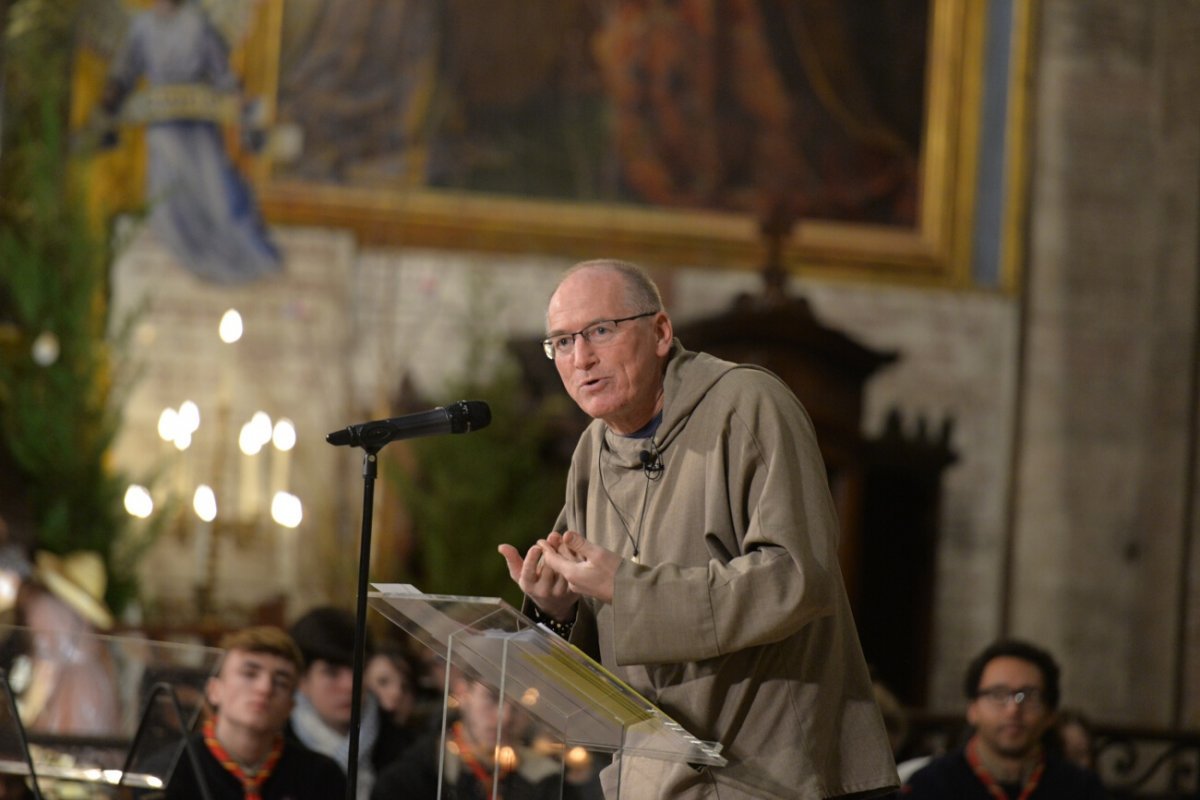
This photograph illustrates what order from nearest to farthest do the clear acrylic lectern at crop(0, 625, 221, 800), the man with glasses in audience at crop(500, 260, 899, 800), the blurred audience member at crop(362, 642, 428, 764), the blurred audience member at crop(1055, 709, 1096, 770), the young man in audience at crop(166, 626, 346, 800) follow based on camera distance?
the man with glasses in audience at crop(500, 260, 899, 800) → the clear acrylic lectern at crop(0, 625, 221, 800) → the young man in audience at crop(166, 626, 346, 800) → the blurred audience member at crop(362, 642, 428, 764) → the blurred audience member at crop(1055, 709, 1096, 770)

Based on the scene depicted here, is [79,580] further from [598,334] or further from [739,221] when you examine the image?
[598,334]

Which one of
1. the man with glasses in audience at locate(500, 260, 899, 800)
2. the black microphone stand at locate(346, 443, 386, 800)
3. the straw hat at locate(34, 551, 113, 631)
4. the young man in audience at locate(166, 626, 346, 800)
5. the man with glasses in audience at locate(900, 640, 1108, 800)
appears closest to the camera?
the man with glasses in audience at locate(500, 260, 899, 800)

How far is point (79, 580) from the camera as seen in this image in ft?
28.2

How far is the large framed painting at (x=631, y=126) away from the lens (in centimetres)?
1056

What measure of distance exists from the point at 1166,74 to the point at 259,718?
8.46m

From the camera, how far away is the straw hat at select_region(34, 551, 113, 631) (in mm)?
7902

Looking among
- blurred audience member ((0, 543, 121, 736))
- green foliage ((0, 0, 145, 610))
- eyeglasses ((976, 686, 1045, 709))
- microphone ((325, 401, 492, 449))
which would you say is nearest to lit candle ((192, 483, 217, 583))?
green foliage ((0, 0, 145, 610))

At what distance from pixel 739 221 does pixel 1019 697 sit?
19.0 feet

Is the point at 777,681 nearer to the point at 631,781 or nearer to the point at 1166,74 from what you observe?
the point at 631,781

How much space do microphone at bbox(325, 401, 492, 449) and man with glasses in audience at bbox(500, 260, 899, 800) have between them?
18cm

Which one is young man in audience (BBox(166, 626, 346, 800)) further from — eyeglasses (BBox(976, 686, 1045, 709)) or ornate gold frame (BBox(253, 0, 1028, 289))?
ornate gold frame (BBox(253, 0, 1028, 289))

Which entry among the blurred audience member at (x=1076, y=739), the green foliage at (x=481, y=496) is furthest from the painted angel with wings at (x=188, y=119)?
the blurred audience member at (x=1076, y=739)

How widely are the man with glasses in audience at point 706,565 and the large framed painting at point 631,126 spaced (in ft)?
25.0

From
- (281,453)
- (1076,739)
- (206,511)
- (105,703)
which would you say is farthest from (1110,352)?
(105,703)
